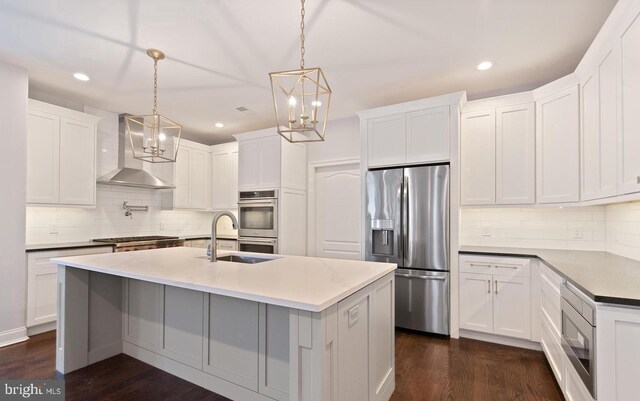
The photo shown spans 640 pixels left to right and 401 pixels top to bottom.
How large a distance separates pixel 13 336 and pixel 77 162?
1988mm

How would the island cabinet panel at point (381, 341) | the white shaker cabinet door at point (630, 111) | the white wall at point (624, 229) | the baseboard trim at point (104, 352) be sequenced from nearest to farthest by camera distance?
the white shaker cabinet door at point (630, 111) < the island cabinet panel at point (381, 341) < the white wall at point (624, 229) < the baseboard trim at point (104, 352)

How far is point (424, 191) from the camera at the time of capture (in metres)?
3.37

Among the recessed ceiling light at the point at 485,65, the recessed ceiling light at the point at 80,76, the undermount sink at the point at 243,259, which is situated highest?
the recessed ceiling light at the point at 485,65

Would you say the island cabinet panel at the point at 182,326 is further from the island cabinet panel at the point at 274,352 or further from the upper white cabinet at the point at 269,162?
the upper white cabinet at the point at 269,162

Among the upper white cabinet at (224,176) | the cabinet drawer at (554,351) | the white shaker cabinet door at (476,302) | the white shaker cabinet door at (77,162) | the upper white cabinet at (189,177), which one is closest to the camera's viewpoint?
the cabinet drawer at (554,351)

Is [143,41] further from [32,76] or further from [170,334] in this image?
[170,334]

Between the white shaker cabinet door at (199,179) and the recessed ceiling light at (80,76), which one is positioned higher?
the recessed ceiling light at (80,76)

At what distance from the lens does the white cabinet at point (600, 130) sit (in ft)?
6.69

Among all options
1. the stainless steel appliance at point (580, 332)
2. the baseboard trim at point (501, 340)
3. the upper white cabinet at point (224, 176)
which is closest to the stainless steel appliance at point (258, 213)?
the upper white cabinet at point (224, 176)

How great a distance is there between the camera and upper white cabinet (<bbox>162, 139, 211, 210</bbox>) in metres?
5.14

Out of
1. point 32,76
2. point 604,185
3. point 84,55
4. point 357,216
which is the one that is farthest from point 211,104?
point 604,185

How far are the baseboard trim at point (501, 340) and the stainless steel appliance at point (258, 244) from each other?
8.42 ft

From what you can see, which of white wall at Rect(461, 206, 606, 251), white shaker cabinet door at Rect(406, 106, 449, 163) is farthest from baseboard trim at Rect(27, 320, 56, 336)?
white wall at Rect(461, 206, 606, 251)

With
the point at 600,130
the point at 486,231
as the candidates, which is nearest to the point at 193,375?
the point at 486,231
